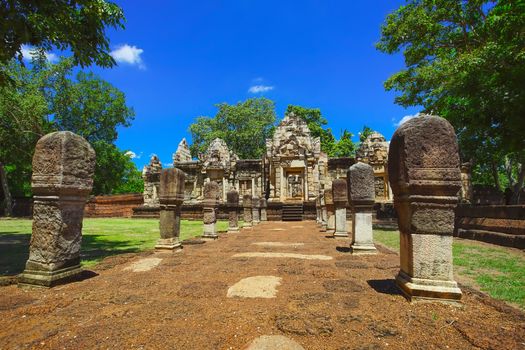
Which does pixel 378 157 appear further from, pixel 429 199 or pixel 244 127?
pixel 244 127

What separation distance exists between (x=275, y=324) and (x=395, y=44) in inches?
523

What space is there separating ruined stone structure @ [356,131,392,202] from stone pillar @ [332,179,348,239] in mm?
12829

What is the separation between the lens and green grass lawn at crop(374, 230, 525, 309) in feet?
11.0

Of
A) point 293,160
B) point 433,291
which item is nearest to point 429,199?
point 433,291

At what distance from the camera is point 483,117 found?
29.2 ft

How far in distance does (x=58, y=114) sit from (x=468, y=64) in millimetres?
25802

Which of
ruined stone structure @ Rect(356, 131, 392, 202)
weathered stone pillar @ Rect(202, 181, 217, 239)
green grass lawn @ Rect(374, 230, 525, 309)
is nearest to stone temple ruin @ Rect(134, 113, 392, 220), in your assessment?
ruined stone structure @ Rect(356, 131, 392, 202)

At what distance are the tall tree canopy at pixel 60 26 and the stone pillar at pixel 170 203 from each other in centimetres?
291

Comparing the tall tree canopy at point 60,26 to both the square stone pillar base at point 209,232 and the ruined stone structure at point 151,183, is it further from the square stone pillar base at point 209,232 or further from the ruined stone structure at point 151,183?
the ruined stone structure at point 151,183

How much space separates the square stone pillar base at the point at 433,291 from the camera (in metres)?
2.84

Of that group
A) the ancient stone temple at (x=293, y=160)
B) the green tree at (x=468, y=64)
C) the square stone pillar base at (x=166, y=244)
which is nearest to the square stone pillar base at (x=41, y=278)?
the square stone pillar base at (x=166, y=244)

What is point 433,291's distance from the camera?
2854 millimetres

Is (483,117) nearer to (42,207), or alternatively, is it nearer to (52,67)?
(42,207)

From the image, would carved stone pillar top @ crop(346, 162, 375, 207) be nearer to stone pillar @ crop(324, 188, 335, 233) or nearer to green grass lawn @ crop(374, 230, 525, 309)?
green grass lawn @ crop(374, 230, 525, 309)
